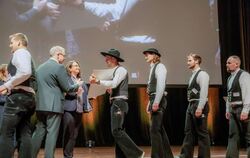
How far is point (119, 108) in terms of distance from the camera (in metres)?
5.30

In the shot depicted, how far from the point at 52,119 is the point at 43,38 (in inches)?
151

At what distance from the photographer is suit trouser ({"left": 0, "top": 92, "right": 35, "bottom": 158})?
415 cm

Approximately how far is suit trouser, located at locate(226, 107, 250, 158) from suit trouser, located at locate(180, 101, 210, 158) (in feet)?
1.20

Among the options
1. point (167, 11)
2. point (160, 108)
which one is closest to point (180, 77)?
point (167, 11)

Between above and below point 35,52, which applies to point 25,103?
below

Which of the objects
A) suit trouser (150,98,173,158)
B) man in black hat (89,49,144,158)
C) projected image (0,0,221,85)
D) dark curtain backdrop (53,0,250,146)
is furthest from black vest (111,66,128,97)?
dark curtain backdrop (53,0,250,146)

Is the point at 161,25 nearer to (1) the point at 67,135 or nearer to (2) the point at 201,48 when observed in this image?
(2) the point at 201,48

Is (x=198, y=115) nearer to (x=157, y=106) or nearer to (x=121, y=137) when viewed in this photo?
(x=157, y=106)

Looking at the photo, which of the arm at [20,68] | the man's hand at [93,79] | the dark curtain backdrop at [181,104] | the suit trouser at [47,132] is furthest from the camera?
the dark curtain backdrop at [181,104]

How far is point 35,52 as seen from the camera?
831 centimetres

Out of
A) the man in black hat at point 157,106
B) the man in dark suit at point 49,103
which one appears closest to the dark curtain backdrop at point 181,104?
the man in black hat at point 157,106

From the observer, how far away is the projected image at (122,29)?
328 inches

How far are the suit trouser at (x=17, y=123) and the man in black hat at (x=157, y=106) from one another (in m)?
1.63

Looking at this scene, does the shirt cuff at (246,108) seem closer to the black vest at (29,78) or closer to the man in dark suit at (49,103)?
the man in dark suit at (49,103)
